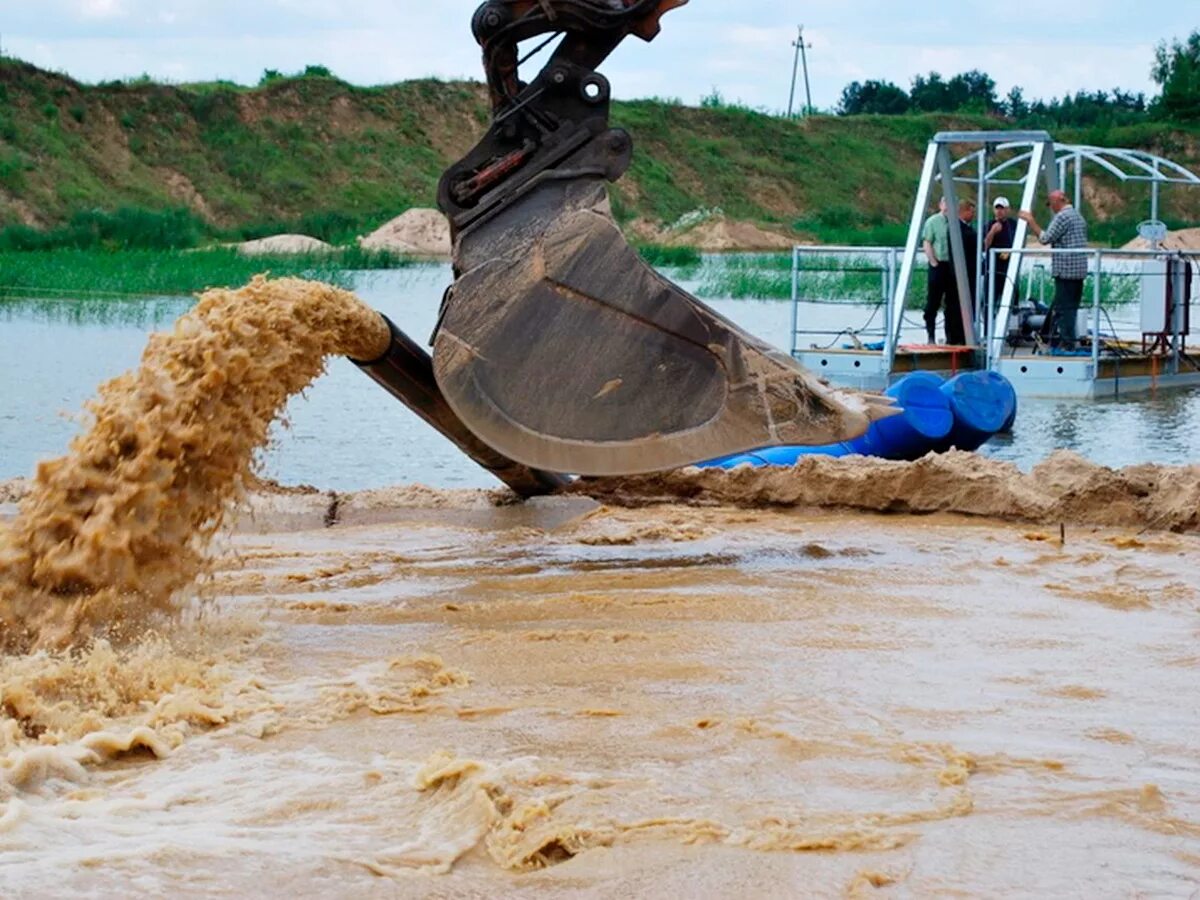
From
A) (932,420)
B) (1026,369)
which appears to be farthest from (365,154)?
(932,420)

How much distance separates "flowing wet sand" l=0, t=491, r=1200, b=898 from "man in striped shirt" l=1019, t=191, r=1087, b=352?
9.23 m

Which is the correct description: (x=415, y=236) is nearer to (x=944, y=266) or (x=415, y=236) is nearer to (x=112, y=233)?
(x=112, y=233)

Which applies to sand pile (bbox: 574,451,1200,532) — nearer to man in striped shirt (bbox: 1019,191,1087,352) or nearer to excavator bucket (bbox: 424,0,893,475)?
excavator bucket (bbox: 424,0,893,475)

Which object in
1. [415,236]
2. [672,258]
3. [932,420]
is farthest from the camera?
[415,236]

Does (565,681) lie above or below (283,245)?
below

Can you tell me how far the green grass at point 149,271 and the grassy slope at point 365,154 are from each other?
15.0 m

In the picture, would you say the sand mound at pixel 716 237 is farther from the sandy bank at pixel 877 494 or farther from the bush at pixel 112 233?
the sandy bank at pixel 877 494

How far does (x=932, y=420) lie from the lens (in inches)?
407

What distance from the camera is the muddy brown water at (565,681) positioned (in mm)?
3648

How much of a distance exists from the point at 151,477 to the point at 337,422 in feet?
27.3

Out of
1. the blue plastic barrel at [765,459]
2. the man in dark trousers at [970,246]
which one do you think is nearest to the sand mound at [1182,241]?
the man in dark trousers at [970,246]

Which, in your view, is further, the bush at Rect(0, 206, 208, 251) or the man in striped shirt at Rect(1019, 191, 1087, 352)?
the bush at Rect(0, 206, 208, 251)

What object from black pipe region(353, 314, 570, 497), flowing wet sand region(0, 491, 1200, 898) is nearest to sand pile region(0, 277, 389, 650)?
flowing wet sand region(0, 491, 1200, 898)

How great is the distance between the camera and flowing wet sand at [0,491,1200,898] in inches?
142
